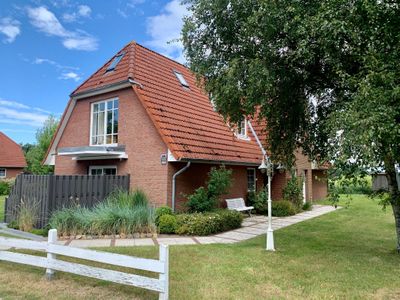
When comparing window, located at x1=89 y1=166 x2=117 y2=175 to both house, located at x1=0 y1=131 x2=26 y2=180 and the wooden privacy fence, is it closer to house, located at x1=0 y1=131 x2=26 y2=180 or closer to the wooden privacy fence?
the wooden privacy fence

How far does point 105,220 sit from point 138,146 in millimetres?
3584

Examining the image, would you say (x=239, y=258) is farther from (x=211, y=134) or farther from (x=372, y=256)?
(x=211, y=134)

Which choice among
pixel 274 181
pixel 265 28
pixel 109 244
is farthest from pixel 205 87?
pixel 274 181

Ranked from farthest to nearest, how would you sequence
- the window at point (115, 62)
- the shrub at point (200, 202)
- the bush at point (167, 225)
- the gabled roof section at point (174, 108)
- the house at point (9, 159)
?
the house at point (9, 159)
the window at point (115, 62)
the gabled roof section at point (174, 108)
the shrub at point (200, 202)
the bush at point (167, 225)

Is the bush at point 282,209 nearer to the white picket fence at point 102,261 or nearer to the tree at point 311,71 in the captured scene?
the tree at point 311,71

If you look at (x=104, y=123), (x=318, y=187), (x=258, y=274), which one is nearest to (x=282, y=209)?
(x=104, y=123)

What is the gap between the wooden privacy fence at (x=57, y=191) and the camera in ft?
36.7

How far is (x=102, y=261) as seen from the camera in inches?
208

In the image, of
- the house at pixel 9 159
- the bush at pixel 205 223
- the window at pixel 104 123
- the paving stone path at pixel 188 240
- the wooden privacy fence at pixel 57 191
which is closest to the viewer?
the paving stone path at pixel 188 240

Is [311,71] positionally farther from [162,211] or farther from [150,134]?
[162,211]

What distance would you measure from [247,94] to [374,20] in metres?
3.09

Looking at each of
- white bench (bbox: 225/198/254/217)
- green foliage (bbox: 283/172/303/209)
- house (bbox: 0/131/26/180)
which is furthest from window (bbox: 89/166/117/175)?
house (bbox: 0/131/26/180)

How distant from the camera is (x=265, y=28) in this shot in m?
7.36

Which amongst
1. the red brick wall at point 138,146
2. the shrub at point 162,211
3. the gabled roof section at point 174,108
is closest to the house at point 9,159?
the gabled roof section at point 174,108
